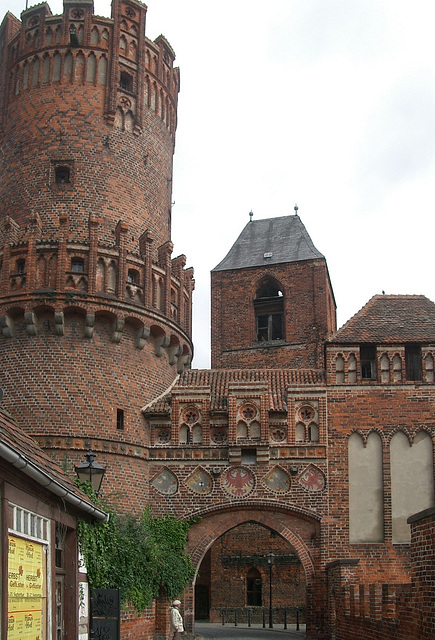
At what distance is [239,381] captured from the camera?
26094mm

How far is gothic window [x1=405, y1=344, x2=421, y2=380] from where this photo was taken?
85.0 ft

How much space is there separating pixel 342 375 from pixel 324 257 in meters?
14.3

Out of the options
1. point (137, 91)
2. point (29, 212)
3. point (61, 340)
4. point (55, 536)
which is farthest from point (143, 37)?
point (55, 536)

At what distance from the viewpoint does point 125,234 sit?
25.5 meters

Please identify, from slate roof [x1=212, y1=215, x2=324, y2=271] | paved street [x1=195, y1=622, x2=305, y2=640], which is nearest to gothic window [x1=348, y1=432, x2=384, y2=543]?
paved street [x1=195, y1=622, x2=305, y2=640]

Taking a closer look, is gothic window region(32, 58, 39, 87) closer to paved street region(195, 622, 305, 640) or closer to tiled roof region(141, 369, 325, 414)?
tiled roof region(141, 369, 325, 414)

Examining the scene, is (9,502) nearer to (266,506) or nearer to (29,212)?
(266,506)

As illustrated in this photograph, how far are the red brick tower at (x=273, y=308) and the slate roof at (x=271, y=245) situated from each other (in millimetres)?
54

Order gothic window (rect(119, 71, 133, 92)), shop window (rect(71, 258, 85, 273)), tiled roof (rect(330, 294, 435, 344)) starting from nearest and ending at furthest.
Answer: shop window (rect(71, 258, 85, 273))
tiled roof (rect(330, 294, 435, 344))
gothic window (rect(119, 71, 133, 92))

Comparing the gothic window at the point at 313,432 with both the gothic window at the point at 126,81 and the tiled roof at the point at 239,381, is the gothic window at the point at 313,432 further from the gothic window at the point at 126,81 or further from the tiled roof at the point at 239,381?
the gothic window at the point at 126,81

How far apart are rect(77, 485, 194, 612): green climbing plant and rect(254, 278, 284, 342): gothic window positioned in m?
15.3

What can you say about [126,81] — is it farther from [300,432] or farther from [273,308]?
[273,308]

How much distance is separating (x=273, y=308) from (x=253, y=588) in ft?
40.1

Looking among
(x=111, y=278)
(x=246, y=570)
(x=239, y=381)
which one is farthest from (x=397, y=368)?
(x=246, y=570)
